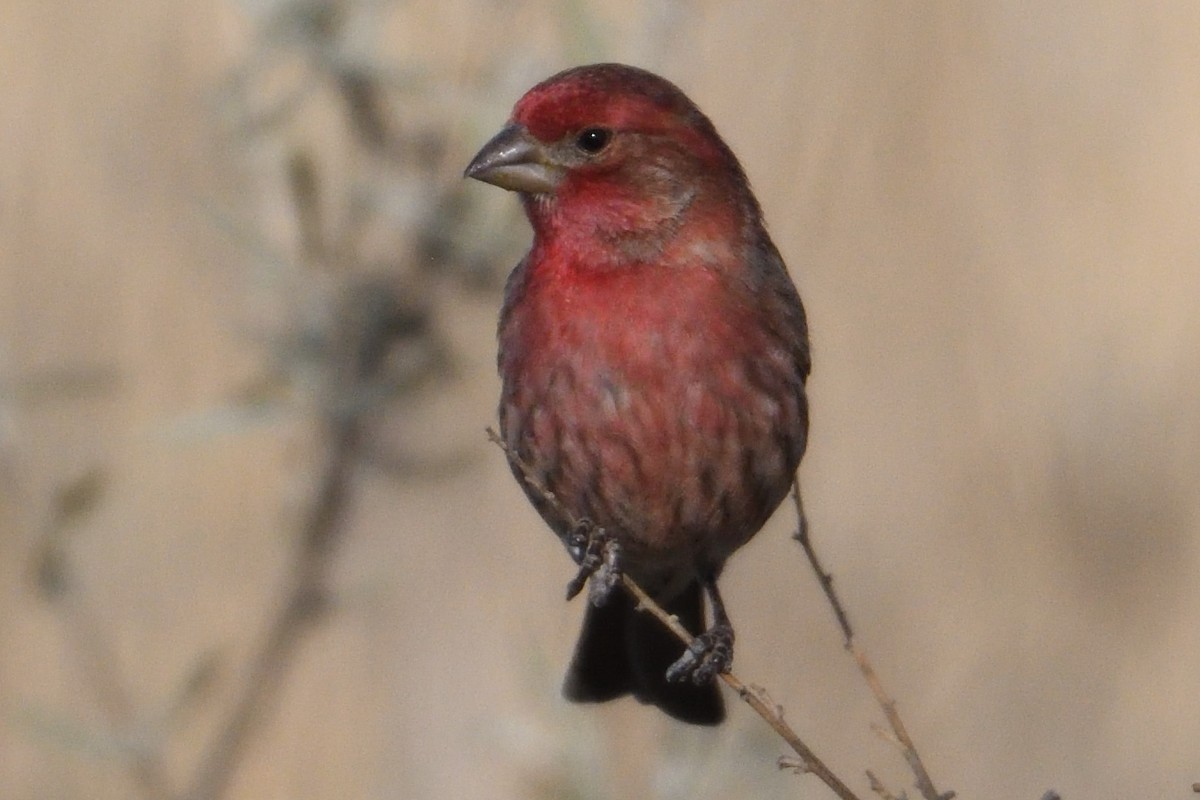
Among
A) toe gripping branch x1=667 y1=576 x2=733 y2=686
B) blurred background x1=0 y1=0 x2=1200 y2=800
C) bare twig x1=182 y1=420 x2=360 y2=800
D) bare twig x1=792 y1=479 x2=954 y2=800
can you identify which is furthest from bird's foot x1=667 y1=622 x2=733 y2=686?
bare twig x1=182 y1=420 x2=360 y2=800

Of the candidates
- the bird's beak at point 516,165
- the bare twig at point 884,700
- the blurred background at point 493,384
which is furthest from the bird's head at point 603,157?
the blurred background at point 493,384

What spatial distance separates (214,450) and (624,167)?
8.75ft

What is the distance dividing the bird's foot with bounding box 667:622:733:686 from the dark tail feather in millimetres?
234

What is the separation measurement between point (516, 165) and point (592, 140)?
167mm

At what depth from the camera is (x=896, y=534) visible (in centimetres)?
685

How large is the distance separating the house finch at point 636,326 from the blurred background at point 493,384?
1006mm

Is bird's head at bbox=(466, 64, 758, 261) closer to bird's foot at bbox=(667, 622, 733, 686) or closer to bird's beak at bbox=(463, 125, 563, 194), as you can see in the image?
bird's beak at bbox=(463, 125, 563, 194)

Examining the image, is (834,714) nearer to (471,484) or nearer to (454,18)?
(471,484)

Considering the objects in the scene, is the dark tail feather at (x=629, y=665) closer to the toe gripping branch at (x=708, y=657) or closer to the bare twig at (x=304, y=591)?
the toe gripping branch at (x=708, y=657)

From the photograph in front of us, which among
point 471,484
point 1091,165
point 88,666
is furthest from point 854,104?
point 88,666

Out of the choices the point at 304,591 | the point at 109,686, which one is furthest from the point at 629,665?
the point at 109,686

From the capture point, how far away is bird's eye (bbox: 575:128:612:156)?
4.51m

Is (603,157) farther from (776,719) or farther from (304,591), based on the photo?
(304,591)

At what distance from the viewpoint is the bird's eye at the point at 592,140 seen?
4.51 metres
